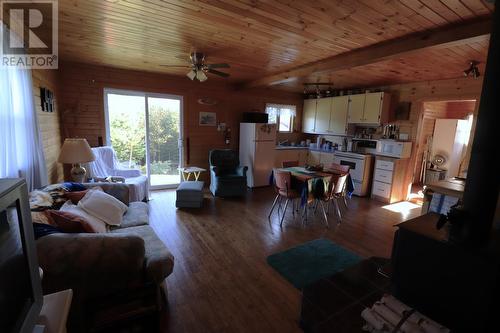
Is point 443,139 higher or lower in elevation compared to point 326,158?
higher

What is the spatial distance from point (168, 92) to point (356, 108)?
4167 millimetres

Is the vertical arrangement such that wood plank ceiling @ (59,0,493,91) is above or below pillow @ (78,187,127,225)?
above

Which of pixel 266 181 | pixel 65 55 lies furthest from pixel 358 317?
pixel 65 55

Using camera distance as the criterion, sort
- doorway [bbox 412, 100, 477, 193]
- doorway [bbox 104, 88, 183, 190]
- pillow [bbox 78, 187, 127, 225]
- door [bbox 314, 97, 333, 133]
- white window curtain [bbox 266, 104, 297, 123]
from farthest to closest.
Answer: white window curtain [bbox 266, 104, 297, 123] < door [bbox 314, 97, 333, 133] < doorway [bbox 412, 100, 477, 193] < doorway [bbox 104, 88, 183, 190] < pillow [bbox 78, 187, 127, 225]

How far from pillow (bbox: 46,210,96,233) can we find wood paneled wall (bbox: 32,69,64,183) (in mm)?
1831

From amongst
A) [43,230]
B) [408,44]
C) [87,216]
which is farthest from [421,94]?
[43,230]

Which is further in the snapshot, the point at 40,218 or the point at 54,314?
→ the point at 40,218

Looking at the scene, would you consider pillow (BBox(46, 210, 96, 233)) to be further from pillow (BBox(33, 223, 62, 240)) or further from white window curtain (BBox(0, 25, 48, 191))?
white window curtain (BBox(0, 25, 48, 191))

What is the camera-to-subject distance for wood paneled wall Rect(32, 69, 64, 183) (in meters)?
3.04

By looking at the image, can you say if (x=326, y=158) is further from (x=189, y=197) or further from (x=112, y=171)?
(x=112, y=171)

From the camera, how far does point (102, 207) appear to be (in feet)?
7.89

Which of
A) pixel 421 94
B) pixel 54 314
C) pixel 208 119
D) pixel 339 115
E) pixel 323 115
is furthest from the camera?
pixel 323 115

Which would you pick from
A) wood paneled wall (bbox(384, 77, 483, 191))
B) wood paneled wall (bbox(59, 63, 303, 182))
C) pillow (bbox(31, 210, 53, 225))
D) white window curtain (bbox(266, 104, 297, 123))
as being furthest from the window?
pillow (bbox(31, 210, 53, 225))

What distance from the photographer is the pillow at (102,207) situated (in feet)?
7.58
